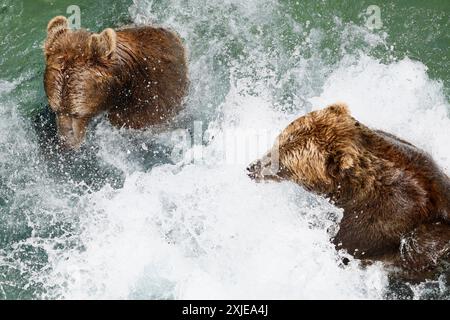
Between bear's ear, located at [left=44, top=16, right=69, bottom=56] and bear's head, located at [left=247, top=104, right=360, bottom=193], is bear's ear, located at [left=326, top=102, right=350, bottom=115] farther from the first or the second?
bear's ear, located at [left=44, top=16, right=69, bottom=56]

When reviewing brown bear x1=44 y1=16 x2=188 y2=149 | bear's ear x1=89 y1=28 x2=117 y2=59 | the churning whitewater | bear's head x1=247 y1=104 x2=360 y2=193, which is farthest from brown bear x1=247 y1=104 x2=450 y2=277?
bear's ear x1=89 y1=28 x2=117 y2=59

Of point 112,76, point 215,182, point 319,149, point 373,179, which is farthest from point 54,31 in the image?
point 373,179

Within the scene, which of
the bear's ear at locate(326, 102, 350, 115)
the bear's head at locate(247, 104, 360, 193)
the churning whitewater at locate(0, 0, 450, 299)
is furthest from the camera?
the churning whitewater at locate(0, 0, 450, 299)

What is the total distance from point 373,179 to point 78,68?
2.75 meters

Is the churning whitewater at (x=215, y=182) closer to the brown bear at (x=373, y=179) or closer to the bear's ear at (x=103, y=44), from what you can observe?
the brown bear at (x=373, y=179)

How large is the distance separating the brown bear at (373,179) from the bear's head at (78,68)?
1.70 meters

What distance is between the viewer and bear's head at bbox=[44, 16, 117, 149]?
6207mm

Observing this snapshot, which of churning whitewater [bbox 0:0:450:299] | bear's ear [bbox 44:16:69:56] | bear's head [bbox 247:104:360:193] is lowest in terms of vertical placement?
churning whitewater [bbox 0:0:450:299]

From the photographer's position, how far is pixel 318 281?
6855mm

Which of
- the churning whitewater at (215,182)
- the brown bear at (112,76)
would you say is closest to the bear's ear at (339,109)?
the churning whitewater at (215,182)

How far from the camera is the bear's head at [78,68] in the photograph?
621 centimetres

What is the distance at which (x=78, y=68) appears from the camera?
6211 mm
